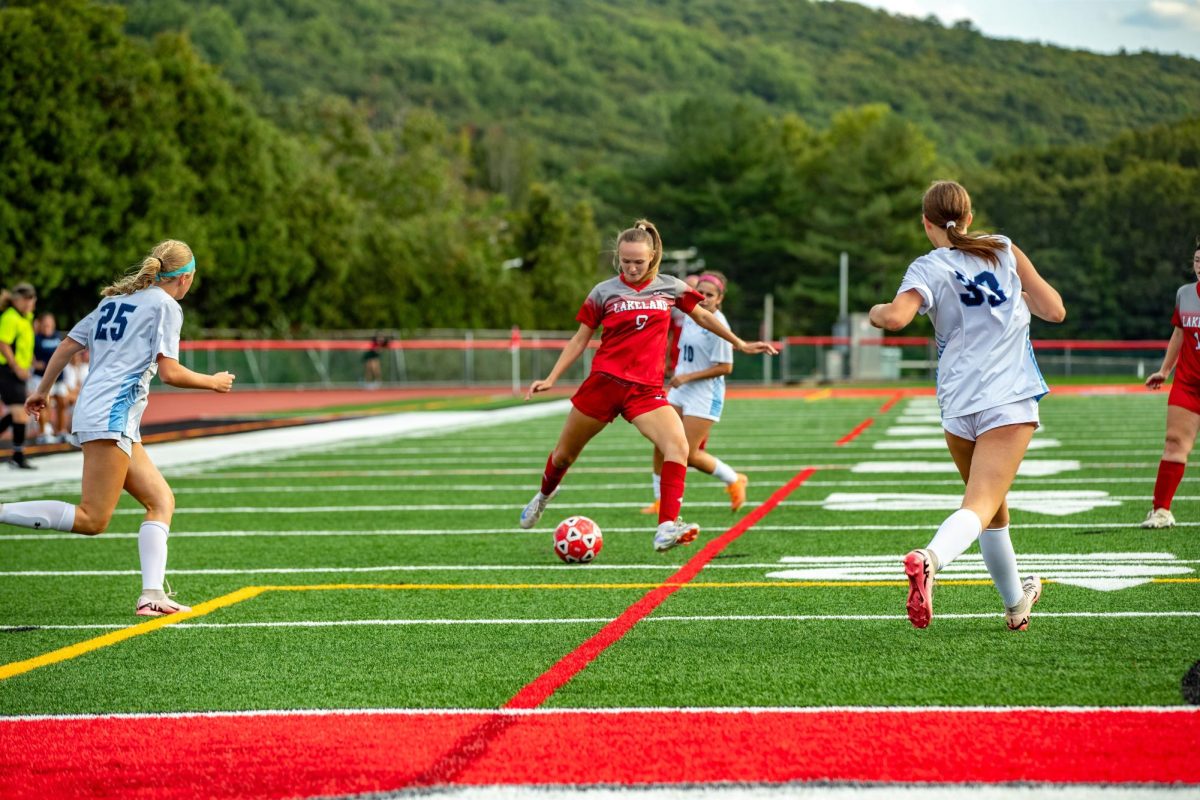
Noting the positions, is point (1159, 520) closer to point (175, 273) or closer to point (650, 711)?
point (650, 711)

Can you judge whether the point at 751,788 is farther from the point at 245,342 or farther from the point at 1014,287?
the point at 245,342

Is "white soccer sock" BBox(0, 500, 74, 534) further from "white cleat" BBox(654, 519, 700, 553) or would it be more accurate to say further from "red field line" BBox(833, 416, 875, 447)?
"red field line" BBox(833, 416, 875, 447)

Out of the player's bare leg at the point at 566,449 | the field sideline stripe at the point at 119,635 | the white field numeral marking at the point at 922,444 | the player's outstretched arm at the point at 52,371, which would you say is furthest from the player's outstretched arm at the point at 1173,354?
the white field numeral marking at the point at 922,444

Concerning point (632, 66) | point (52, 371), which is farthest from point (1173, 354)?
point (632, 66)

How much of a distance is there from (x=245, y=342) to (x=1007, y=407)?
42772 mm

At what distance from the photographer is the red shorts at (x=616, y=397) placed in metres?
9.27

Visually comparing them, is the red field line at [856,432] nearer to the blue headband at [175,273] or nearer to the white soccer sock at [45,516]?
the blue headband at [175,273]

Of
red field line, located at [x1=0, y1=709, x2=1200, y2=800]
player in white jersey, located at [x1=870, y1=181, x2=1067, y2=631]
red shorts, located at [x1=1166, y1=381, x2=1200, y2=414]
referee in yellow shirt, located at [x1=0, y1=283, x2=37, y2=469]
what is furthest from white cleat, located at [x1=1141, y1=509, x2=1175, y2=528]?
referee in yellow shirt, located at [x1=0, y1=283, x2=37, y2=469]

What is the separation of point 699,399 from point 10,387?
9.06 meters

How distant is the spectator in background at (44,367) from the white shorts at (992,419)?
1617cm

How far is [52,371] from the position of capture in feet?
25.8

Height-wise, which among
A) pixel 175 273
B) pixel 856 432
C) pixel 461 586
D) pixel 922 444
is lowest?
pixel 856 432

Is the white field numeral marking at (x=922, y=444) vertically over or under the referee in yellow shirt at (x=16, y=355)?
under

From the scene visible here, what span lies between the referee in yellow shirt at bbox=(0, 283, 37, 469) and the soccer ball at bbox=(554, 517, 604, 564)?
8.89 metres
